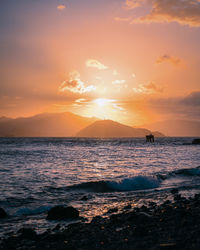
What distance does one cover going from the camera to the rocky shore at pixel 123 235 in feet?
17.6

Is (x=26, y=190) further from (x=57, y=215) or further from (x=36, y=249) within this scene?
(x=36, y=249)

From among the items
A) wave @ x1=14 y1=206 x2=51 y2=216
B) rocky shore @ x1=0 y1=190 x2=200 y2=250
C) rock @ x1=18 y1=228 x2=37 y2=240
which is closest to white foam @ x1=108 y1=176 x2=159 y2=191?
wave @ x1=14 y1=206 x2=51 y2=216

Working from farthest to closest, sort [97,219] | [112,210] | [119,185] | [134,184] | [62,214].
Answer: [134,184] → [119,185] → [112,210] → [62,214] → [97,219]

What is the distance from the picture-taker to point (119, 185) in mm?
14180

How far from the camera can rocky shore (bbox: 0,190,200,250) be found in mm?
5359

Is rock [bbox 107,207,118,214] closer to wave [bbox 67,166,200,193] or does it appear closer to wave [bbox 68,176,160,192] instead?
wave [bbox 67,166,200,193]

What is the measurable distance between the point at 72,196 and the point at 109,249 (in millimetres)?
7073

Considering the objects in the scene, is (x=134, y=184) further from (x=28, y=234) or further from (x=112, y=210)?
(x=28, y=234)

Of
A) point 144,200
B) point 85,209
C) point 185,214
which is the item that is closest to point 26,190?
point 85,209

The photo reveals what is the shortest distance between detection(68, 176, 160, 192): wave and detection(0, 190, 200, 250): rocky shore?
19.6ft

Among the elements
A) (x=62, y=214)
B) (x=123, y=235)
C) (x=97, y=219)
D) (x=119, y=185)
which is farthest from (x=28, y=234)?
(x=119, y=185)

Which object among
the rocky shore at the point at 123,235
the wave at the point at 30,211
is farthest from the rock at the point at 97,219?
the wave at the point at 30,211

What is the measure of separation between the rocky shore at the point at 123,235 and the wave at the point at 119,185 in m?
5.97

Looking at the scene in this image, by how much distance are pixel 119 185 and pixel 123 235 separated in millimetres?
8190
